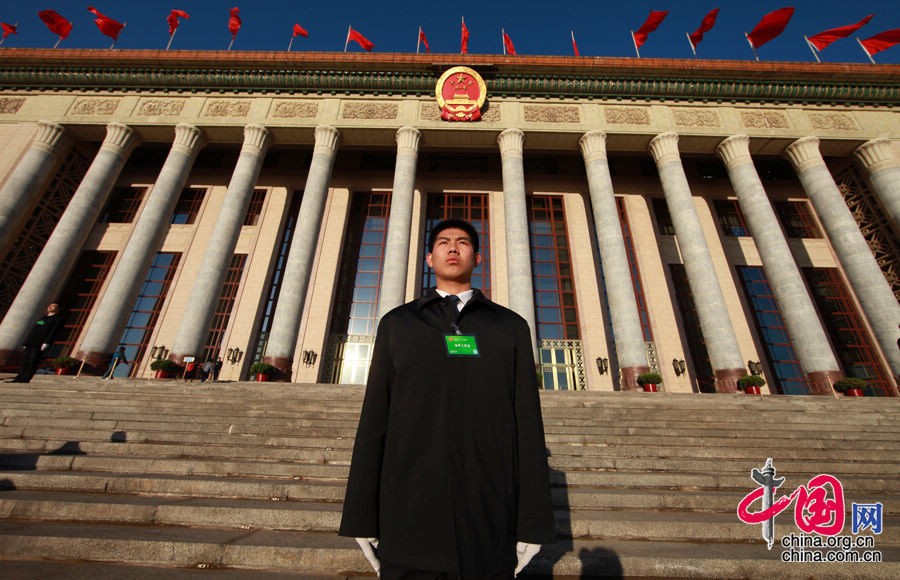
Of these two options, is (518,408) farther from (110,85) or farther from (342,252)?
(110,85)

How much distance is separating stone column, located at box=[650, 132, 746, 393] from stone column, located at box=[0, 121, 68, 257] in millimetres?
25951

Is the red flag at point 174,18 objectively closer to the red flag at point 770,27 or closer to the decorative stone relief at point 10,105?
the decorative stone relief at point 10,105

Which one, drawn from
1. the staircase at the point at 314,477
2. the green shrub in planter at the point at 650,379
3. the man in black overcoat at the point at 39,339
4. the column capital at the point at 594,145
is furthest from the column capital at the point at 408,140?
the green shrub in planter at the point at 650,379

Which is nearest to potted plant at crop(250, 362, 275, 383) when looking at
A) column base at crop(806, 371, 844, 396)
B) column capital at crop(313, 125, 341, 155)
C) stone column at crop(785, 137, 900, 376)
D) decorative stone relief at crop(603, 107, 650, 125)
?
column capital at crop(313, 125, 341, 155)

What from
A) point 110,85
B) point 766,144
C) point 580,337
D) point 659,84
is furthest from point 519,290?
point 110,85

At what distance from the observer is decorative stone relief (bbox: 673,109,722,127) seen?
16.8m

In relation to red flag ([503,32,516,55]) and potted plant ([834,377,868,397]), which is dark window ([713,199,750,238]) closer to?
potted plant ([834,377,868,397])

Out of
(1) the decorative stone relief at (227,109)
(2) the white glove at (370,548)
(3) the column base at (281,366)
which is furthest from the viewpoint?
(1) the decorative stone relief at (227,109)

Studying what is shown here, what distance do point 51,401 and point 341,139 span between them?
1376 cm

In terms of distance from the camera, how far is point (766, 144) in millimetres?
16812

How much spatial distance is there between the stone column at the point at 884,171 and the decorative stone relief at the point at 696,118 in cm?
603

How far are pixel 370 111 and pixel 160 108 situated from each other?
31.2ft

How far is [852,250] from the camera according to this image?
13.9 metres

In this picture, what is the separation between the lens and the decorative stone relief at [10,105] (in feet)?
55.2
